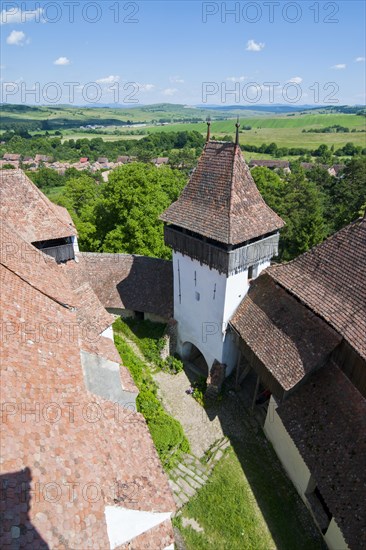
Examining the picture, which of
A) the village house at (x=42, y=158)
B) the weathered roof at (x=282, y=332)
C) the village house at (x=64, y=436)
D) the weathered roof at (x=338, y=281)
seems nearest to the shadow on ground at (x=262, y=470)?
the weathered roof at (x=282, y=332)

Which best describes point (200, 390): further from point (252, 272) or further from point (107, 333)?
point (252, 272)

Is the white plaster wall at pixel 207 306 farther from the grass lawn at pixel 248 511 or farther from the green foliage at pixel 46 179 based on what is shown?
the green foliage at pixel 46 179

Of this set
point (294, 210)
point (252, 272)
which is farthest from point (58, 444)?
point (294, 210)

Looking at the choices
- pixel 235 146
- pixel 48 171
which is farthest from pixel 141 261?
pixel 48 171

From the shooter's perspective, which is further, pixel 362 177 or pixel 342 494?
pixel 362 177

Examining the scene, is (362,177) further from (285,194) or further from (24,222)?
(24,222)
